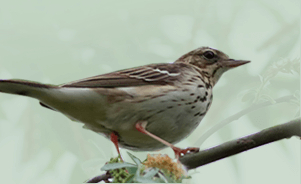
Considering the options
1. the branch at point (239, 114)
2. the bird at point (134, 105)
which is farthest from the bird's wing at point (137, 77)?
the branch at point (239, 114)

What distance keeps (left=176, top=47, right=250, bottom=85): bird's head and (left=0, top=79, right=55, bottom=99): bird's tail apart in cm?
154

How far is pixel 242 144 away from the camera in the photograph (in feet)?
7.48

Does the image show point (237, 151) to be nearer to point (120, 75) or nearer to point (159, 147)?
point (159, 147)

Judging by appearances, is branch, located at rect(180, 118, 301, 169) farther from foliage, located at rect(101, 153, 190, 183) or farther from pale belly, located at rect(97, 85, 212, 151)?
pale belly, located at rect(97, 85, 212, 151)

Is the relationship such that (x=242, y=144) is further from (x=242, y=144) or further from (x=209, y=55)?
(x=209, y=55)

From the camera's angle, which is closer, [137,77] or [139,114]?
[139,114]

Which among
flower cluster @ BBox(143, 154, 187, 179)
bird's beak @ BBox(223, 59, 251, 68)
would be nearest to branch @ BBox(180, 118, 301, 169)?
flower cluster @ BBox(143, 154, 187, 179)

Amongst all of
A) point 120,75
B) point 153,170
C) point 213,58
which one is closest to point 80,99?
point 120,75

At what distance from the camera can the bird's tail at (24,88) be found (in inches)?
94.3

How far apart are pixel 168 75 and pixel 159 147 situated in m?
0.63

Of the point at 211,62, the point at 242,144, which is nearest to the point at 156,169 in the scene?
the point at 242,144

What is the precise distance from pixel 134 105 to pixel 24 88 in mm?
833

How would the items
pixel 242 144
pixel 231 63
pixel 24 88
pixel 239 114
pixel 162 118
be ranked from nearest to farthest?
pixel 242 144, pixel 24 88, pixel 162 118, pixel 239 114, pixel 231 63

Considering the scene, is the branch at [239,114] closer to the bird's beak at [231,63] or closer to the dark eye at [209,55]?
the bird's beak at [231,63]
